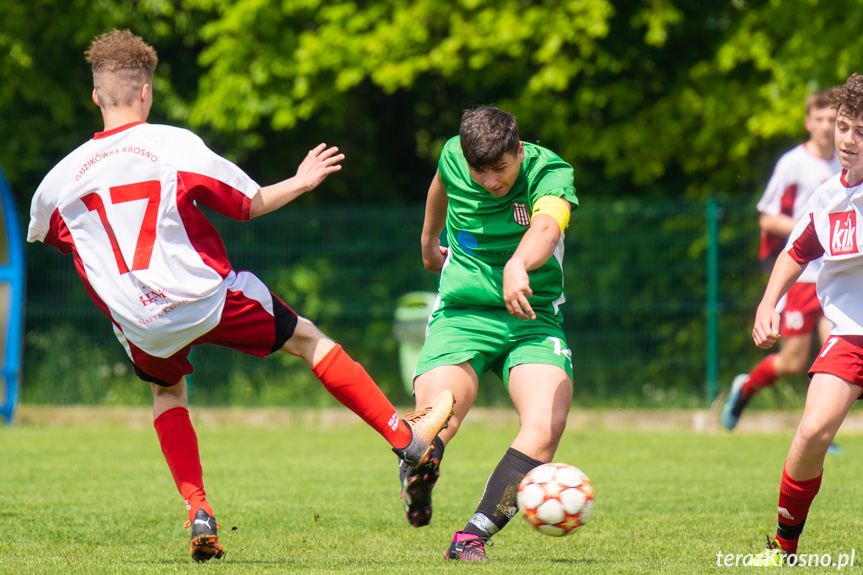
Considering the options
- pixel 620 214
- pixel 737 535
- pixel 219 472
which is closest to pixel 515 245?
pixel 737 535

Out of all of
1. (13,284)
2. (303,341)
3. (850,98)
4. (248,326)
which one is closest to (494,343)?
(303,341)

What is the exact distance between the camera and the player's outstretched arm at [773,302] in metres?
4.48

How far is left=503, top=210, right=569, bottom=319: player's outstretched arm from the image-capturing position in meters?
4.28

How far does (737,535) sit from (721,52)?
8436 millimetres

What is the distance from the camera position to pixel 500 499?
459 centimetres

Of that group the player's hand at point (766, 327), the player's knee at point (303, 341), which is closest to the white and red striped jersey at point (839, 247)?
the player's hand at point (766, 327)

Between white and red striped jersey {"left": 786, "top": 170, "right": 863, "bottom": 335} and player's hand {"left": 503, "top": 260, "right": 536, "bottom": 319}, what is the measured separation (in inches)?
47.8

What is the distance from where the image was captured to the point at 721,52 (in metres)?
12.5

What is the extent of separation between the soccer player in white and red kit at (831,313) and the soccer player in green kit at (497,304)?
92cm

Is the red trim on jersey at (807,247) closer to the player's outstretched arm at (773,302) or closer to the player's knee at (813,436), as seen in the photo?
the player's outstretched arm at (773,302)

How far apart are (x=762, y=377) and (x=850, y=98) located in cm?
497

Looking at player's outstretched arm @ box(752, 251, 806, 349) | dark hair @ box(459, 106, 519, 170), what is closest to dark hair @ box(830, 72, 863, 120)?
player's outstretched arm @ box(752, 251, 806, 349)

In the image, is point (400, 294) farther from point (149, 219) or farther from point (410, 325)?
point (149, 219)

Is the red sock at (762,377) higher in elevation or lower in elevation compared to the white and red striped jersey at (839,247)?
lower
